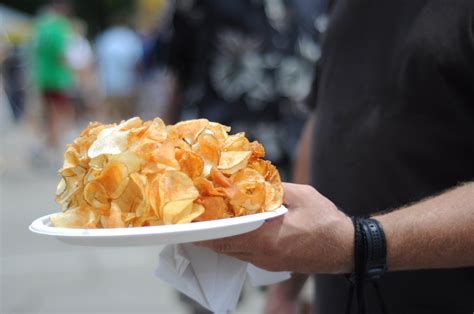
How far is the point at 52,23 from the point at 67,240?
30.1ft

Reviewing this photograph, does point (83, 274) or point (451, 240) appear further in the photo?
point (83, 274)

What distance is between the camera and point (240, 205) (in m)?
1.33

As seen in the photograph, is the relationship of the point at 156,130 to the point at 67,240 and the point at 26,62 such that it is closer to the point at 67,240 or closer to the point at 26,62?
the point at 67,240

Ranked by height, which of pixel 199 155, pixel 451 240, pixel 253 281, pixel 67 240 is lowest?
pixel 253 281

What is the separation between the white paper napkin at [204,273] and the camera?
4.91 feet

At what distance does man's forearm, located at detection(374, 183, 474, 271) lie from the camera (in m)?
1.51

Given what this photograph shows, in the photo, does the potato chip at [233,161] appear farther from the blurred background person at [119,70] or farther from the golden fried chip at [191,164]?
the blurred background person at [119,70]

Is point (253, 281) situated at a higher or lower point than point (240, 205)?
lower

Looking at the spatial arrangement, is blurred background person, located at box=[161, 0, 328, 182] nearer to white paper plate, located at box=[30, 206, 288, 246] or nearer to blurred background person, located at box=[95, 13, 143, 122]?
white paper plate, located at box=[30, 206, 288, 246]

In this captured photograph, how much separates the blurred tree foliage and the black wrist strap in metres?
35.3

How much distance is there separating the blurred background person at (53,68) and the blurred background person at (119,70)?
10.4 feet

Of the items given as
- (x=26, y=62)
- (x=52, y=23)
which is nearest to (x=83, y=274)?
(x=52, y=23)

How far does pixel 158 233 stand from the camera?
1.21 metres

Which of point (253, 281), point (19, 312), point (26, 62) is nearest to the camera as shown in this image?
point (253, 281)
